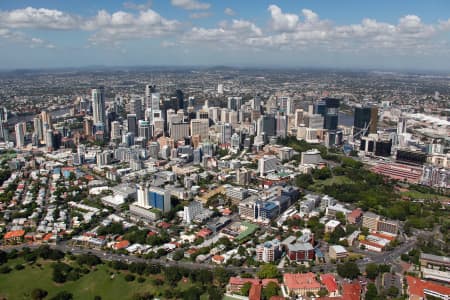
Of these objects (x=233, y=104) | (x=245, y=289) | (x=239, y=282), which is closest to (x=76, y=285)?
(x=239, y=282)

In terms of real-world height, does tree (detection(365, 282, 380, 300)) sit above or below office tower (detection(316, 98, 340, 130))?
below

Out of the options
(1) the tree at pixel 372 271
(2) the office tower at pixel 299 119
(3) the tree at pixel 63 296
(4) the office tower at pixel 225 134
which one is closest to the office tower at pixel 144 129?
(4) the office tower at pixel 225 134

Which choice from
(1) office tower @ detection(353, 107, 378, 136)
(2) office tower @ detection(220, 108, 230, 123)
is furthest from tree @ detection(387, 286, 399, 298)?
(2) office tower @ detection(220, 108, 230, 123)

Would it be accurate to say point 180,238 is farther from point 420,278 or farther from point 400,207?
point 400,207

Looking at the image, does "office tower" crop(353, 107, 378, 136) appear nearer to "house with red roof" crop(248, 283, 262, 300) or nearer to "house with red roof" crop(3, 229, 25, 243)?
"house with red roof" crop(248, 283, 262, 300)

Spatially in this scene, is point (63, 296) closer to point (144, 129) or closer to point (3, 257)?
point (3, 257)

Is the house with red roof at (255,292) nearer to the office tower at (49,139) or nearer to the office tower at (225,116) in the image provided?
the office tower at (49,139)

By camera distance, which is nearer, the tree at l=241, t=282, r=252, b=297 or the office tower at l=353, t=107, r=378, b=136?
the tree at l=241, t=282, r=252, b=297
